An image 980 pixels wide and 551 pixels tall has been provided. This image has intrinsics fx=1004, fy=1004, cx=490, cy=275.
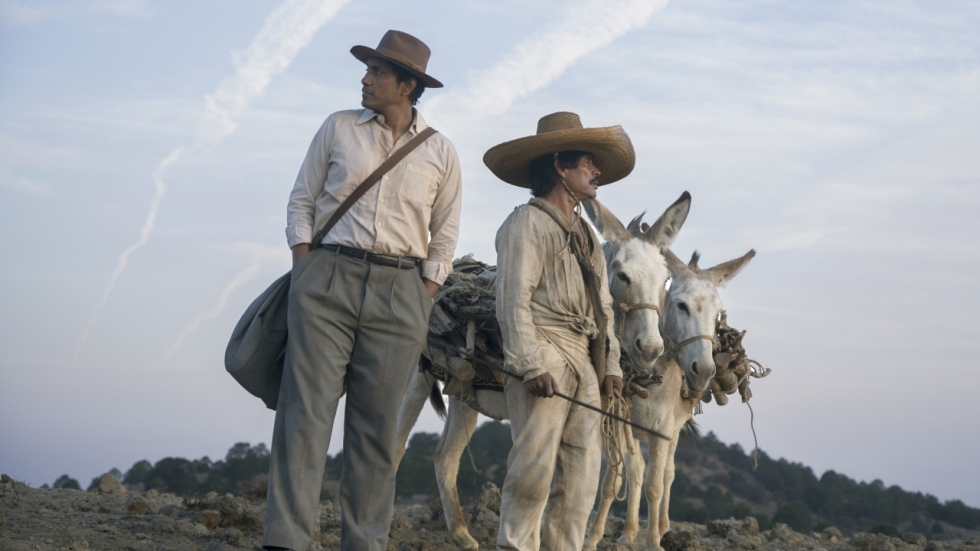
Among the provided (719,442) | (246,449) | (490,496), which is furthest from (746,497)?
(490,496)

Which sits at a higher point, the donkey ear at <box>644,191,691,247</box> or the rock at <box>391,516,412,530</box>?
the donkey ear at <box>644,191,691,247</box>

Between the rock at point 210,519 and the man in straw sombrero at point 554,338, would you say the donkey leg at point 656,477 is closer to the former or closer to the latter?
the man in straw sombrero at point 554,338

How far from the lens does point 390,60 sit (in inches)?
202

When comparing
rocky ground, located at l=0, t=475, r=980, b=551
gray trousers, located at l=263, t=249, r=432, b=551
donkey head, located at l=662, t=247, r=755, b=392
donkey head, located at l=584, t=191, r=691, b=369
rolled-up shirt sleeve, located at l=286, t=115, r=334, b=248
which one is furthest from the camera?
donkey head, located at l=662, t=247, r=755, b=392

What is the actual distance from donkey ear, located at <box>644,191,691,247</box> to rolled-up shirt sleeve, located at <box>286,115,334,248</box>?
2.98 m

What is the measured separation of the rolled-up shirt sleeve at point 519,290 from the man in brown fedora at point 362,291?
329 mm

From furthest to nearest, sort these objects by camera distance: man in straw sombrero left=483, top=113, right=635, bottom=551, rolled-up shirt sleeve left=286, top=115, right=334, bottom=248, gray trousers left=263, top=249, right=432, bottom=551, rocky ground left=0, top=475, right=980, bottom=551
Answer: rocky ground left=0, top=475, right=980, bottom=551 → man in straw sombrero left=483, top=113, right=635, bottom=551 → rolled-up shirt sleeve left=286, top=115, right=334, bottom=248 → gray trousers left=263, top=249, right=432, bottom=551

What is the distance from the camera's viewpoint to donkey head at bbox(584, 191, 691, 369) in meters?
6.21

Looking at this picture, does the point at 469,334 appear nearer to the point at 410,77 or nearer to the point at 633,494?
the point at 410,77

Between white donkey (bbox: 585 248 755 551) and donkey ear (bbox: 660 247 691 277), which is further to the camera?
donkey ear (bbox: 660 247 691 277)

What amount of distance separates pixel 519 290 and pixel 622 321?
52.4 inches

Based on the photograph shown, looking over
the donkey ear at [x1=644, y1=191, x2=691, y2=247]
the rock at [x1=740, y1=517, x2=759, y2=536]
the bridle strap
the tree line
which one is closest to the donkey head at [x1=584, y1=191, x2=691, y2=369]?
the donkey ear at [x1=644, y1=191, x2=691, y2=247]

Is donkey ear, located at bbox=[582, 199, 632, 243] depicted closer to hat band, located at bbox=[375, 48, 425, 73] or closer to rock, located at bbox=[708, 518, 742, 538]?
hat band, located at bbox=[375, 48, 425, 73]

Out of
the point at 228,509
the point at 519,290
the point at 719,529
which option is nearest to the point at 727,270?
the point at 719,529
